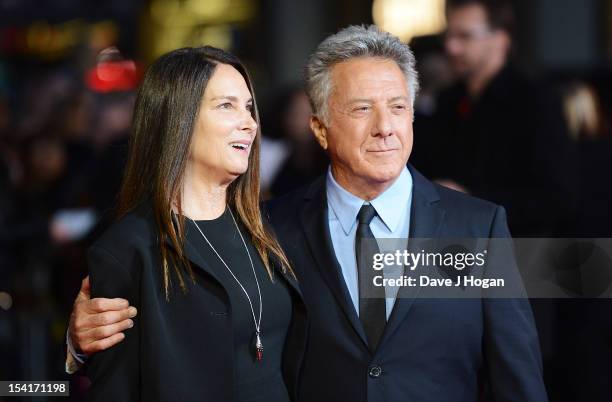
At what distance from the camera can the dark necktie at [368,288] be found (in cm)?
334

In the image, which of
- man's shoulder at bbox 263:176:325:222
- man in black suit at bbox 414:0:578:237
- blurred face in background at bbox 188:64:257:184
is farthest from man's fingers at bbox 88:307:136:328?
man in black suit at bbox 414:0:578:237

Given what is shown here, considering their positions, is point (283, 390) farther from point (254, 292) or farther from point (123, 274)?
point (123, 274)

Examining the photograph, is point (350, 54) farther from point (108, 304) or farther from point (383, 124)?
point (108, 304)

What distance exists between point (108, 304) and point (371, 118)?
1.03 metres

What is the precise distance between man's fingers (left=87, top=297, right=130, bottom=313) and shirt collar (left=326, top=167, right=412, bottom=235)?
0.80 metres

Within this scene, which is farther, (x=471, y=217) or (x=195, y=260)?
(x=471, y=217)

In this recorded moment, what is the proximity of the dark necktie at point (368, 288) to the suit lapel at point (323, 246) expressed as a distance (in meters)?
0.04

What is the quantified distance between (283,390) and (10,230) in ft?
14.4

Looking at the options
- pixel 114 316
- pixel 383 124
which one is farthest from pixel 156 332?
pixel 383 124

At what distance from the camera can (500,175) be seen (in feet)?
15.9

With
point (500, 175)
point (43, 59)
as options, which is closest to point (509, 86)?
point (500, 175)

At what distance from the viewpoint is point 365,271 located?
11.1 ft

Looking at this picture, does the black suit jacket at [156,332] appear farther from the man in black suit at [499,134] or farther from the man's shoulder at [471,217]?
the man in black suit at [499,134]

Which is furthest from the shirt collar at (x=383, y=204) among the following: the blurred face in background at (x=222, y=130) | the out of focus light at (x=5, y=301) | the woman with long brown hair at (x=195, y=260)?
the out of focus light at (x=5, y=301)
